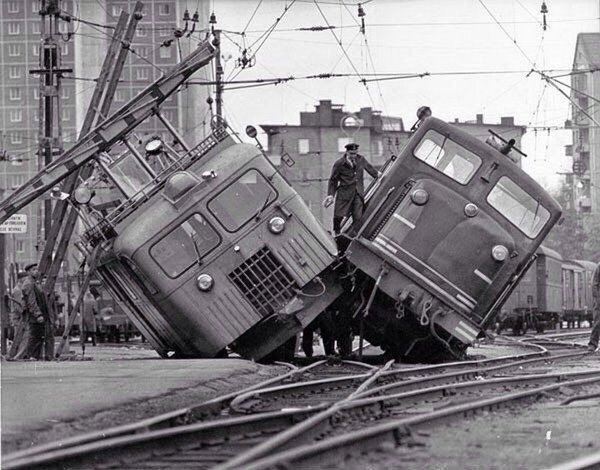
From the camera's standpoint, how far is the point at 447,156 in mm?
18844

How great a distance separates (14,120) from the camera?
422 feet

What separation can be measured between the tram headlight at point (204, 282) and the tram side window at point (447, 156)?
336 centimetres

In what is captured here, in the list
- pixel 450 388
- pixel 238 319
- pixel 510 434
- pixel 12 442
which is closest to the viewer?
pixel 12 442

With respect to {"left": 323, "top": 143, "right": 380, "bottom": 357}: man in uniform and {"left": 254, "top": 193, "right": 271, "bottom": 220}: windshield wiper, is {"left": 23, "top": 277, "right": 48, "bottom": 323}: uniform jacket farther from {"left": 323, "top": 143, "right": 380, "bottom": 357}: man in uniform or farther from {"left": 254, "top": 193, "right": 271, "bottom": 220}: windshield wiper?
{"left": 323, "top": 143, "right": 380, "bottom": 357}: man in uniform

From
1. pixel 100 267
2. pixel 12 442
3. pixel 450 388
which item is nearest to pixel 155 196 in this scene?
pixel 100 267

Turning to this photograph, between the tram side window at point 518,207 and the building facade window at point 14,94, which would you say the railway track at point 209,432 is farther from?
the building facade window at point 14,94

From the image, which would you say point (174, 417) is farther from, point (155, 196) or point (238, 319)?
point (155, 196)

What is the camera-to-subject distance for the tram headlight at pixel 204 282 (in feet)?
59.4

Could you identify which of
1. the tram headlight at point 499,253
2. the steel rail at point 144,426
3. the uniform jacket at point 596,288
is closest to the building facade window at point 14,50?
the uniform jacket at point 596,288

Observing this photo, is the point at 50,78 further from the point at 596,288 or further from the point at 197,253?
the point at 596,288

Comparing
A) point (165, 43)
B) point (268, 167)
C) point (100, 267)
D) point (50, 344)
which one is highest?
point (165, 43)

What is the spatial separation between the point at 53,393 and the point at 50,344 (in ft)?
36.4

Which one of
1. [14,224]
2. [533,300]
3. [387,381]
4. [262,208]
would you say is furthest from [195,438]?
[533,300]

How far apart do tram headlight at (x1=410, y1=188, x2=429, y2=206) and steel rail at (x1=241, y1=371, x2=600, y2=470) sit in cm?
719
